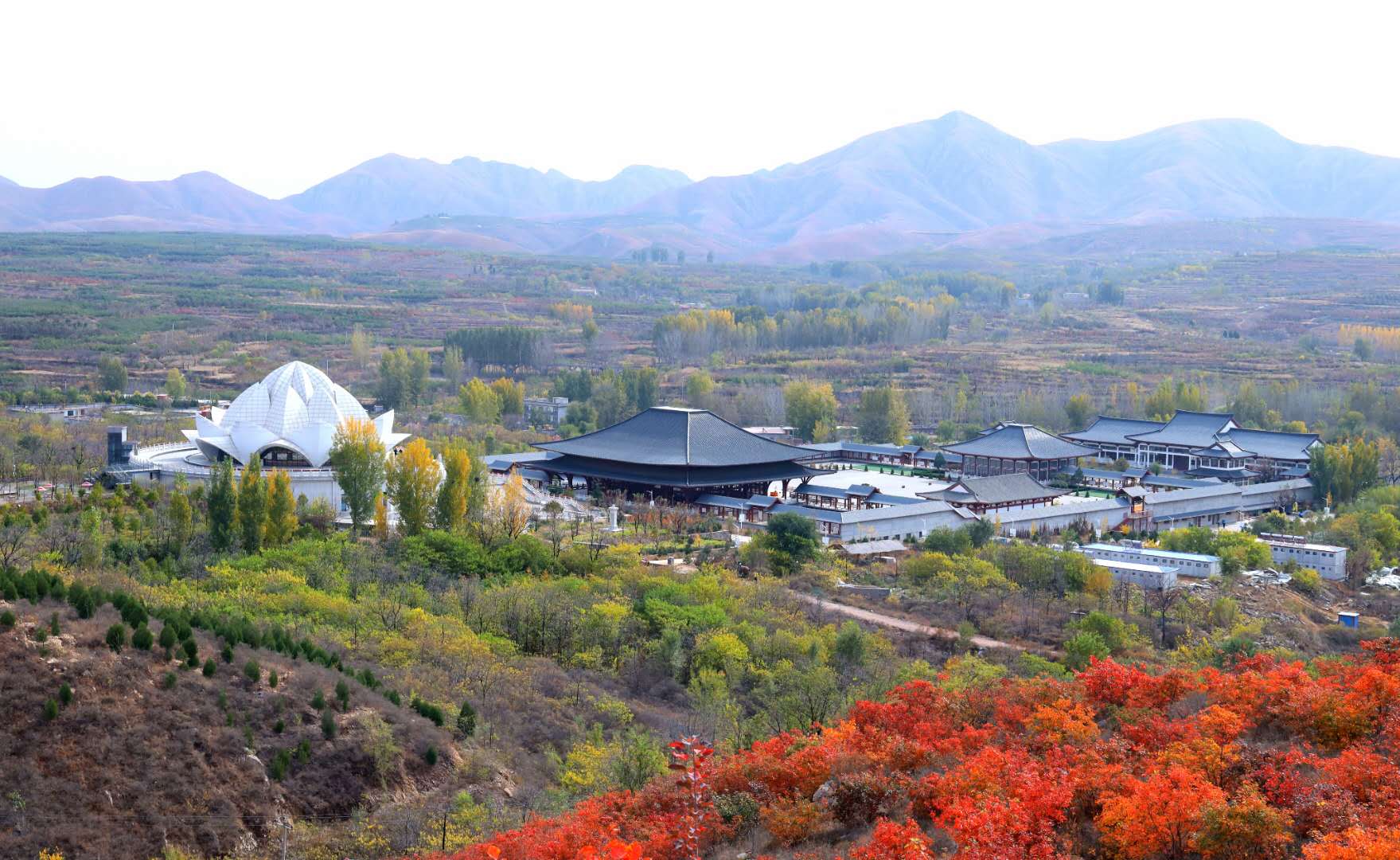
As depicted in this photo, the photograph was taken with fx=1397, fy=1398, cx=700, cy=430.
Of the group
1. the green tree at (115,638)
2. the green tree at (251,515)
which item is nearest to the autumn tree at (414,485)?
the green tree at (251,515)

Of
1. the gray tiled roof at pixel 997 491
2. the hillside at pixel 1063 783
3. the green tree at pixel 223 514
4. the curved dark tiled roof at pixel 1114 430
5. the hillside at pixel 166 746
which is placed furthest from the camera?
the curved dark tiled roof at pixel 1114 430

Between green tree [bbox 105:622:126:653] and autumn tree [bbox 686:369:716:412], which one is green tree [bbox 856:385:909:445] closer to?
autumn tree [bbox 686:369:716:412]

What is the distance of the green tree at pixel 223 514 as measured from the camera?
26906 mm

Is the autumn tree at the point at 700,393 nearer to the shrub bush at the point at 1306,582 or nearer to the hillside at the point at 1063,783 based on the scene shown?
the shrub bush at the point at 1306,582

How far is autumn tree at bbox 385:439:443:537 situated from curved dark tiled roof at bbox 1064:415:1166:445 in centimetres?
2850

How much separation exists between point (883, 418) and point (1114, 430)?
8.60 metres

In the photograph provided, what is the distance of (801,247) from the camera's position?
18925 centimetres

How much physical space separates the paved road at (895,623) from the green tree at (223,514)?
11.0 meters

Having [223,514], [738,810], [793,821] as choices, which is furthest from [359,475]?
[793,821]

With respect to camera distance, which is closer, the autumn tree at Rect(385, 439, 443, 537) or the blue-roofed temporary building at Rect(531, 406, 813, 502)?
the autumn tree at Rect(385, 439, 443, 537)

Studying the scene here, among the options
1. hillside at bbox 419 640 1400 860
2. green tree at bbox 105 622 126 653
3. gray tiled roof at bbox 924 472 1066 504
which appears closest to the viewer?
hillside at bbox 419 640 1400 860

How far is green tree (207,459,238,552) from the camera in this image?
26.9 m

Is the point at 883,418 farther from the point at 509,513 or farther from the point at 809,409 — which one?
the point at 509,513

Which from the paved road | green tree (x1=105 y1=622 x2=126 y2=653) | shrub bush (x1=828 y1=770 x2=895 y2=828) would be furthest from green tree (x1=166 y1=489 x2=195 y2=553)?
shrub bush (x1=828 y1=770 x2=895 y2=828)
